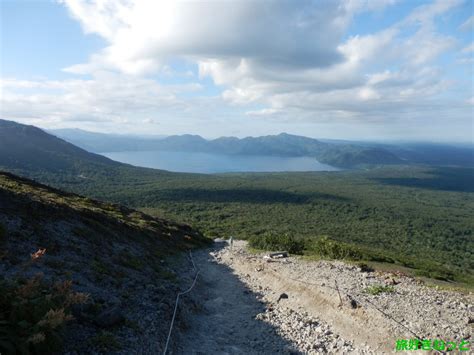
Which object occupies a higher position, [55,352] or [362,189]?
[55,352]

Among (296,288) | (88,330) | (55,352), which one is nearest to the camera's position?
(55,352)

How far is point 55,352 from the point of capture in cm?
602

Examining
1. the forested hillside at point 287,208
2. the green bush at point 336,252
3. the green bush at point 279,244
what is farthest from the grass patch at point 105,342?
the forested hillside at point 287,208

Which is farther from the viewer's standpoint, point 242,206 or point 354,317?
point 242,206

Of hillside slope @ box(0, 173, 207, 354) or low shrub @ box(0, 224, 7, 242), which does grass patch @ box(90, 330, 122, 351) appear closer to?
hillside slope @ box(0, 173, 207, 354)

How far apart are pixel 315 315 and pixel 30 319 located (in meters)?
8.47

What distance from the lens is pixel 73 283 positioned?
380 inches

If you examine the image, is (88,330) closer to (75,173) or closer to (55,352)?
(55,352)

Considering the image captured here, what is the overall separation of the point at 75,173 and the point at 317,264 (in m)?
151

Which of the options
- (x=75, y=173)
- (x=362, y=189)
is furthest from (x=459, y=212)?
(x=75, y=173)

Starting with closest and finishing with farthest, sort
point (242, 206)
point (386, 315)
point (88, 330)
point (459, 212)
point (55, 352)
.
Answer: point (55, 352) < point (88, 330) < point (386, 315) < point (242, 206) < point (459, 212)

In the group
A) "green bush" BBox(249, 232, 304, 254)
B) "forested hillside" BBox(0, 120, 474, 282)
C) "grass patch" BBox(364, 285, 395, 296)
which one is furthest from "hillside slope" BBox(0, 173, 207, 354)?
"forested hillside" BBox(0, 120, 474, 282)

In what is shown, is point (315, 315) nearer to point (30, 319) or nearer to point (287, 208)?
point (30, 319)

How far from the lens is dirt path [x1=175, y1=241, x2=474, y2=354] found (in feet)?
30.6
